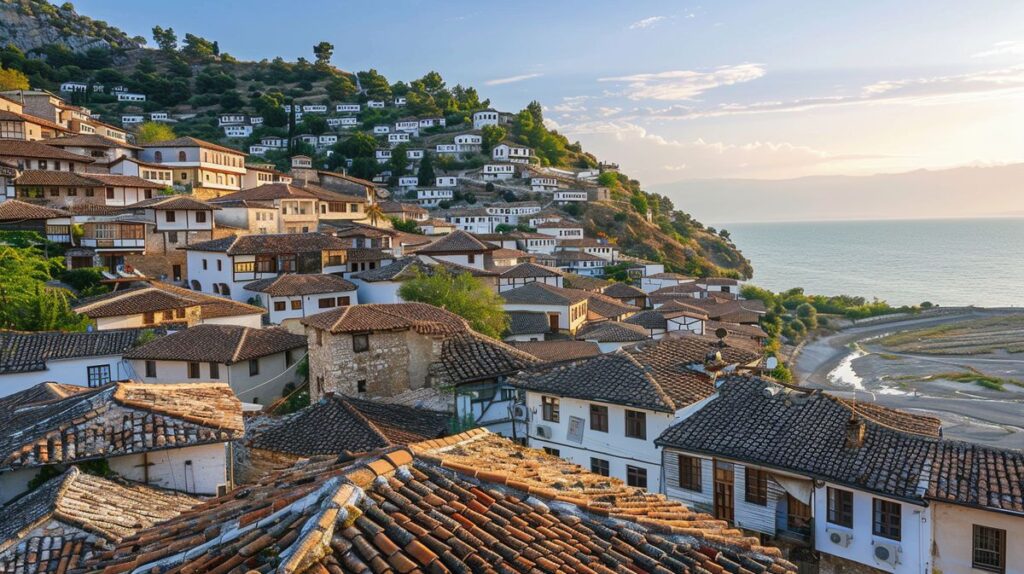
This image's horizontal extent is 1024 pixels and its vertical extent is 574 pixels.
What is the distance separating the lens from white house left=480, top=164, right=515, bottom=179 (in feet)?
340

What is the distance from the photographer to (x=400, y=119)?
11962 cm

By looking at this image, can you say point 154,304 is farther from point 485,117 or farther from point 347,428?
point 485,117

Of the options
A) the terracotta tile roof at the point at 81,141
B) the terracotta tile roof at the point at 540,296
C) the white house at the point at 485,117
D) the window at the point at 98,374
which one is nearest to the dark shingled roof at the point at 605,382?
the window at the point at 98,374

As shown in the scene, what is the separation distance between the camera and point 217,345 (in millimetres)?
25312

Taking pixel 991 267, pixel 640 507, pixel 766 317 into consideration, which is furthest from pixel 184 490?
pixel 991 267

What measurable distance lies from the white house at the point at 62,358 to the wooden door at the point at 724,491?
65.4 feet

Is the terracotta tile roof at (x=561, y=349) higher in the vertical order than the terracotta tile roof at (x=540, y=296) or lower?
lower

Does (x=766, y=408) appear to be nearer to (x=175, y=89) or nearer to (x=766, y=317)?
(x=766, y=317)

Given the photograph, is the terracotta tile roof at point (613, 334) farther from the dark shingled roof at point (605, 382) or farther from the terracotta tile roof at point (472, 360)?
the dark shingled roof at point (605, 382)

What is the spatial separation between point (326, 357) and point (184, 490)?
25.1 ft

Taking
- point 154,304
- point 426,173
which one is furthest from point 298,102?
point 154,304

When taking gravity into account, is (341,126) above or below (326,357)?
above

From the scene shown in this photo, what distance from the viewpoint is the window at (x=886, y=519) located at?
1270 centimetres

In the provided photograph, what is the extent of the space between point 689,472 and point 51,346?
70.1 ft
